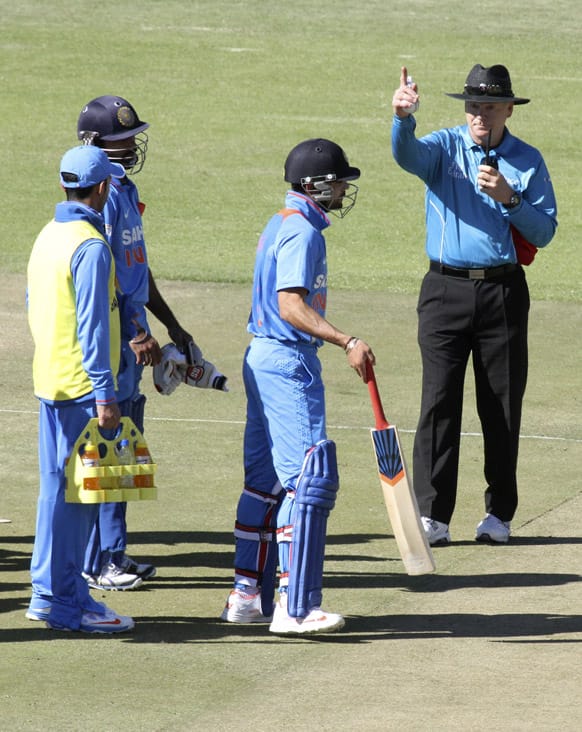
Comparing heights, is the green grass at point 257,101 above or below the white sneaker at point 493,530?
above

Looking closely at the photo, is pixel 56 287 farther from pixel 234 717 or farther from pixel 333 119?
pixel 333 119

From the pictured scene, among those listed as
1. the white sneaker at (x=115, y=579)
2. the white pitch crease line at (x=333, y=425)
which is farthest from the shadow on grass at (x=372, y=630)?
the white pitch crease line at (x=333, y=425)

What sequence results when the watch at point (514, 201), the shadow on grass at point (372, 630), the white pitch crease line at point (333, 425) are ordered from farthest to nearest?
the white pitch crease line at point (333, 425), the watch at point (514, 201), the shadow on grass at point (372, 630)

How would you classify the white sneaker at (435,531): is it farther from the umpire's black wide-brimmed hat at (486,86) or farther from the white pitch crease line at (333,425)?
the umpire's black wide-brimmed hat at (486,86)

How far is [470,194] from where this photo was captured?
355 inches

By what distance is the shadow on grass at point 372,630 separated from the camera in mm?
7445

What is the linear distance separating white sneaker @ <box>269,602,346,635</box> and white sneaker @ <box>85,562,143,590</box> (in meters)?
1.01

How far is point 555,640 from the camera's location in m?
7.50

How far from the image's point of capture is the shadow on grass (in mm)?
7445

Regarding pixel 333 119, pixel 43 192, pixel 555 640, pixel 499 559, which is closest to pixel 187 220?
pixel 43 192

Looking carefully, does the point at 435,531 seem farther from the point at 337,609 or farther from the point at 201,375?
the point at 201,375

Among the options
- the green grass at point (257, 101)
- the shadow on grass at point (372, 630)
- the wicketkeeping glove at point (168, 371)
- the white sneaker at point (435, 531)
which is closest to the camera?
the shadow on grass at point (372, 630)

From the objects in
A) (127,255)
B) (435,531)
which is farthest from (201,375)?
(435,531)

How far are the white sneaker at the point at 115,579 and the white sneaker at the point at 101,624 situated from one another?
68 centimetres
